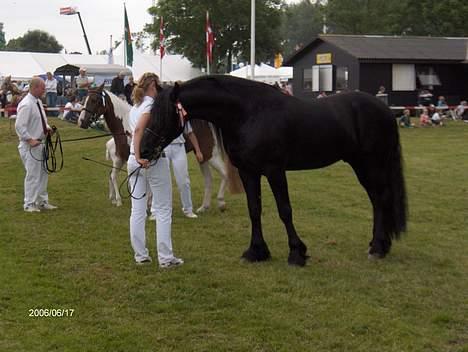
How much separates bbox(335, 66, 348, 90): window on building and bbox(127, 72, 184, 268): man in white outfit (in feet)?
91.2

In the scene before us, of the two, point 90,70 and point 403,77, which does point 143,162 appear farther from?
point 90,70

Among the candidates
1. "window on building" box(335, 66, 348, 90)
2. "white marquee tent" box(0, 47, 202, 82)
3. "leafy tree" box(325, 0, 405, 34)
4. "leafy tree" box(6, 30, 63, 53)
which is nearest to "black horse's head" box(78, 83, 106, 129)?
"window on building" box(335, 66, 348, 90)

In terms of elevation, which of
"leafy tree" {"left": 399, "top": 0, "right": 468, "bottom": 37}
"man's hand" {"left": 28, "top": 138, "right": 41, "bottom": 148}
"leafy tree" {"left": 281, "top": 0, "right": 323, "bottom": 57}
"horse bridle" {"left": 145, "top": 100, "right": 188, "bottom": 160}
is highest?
"leafy tree" {"left": 281, "top": 0, "right": 323, "bottom": 57}

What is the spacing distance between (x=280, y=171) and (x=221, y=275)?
4.00 feet

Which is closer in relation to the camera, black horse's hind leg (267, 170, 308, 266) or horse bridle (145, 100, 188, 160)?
horse bridle (145, 100, 188, 160)

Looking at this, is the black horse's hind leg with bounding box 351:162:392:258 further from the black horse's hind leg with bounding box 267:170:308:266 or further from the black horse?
the black horse's hind leg with bounding box 267:170:308:266

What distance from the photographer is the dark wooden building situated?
32906 mm

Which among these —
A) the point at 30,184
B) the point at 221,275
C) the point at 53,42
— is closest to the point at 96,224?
the point at 30,184

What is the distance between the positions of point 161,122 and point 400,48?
1177 inches

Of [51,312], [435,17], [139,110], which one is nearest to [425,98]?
[435,17]

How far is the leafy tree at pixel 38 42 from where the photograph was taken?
92.4 metres

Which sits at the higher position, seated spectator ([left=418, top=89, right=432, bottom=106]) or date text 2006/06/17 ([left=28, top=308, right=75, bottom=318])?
seated spectator ([left=418, top=89, right=432, bottom=106])

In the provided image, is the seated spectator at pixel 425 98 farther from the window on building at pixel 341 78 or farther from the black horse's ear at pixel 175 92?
the black horse's ear at pixel 175 92

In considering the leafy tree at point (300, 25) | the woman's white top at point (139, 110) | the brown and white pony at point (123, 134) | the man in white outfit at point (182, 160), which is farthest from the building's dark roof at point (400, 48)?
the leafy tree at point (300, 25)
